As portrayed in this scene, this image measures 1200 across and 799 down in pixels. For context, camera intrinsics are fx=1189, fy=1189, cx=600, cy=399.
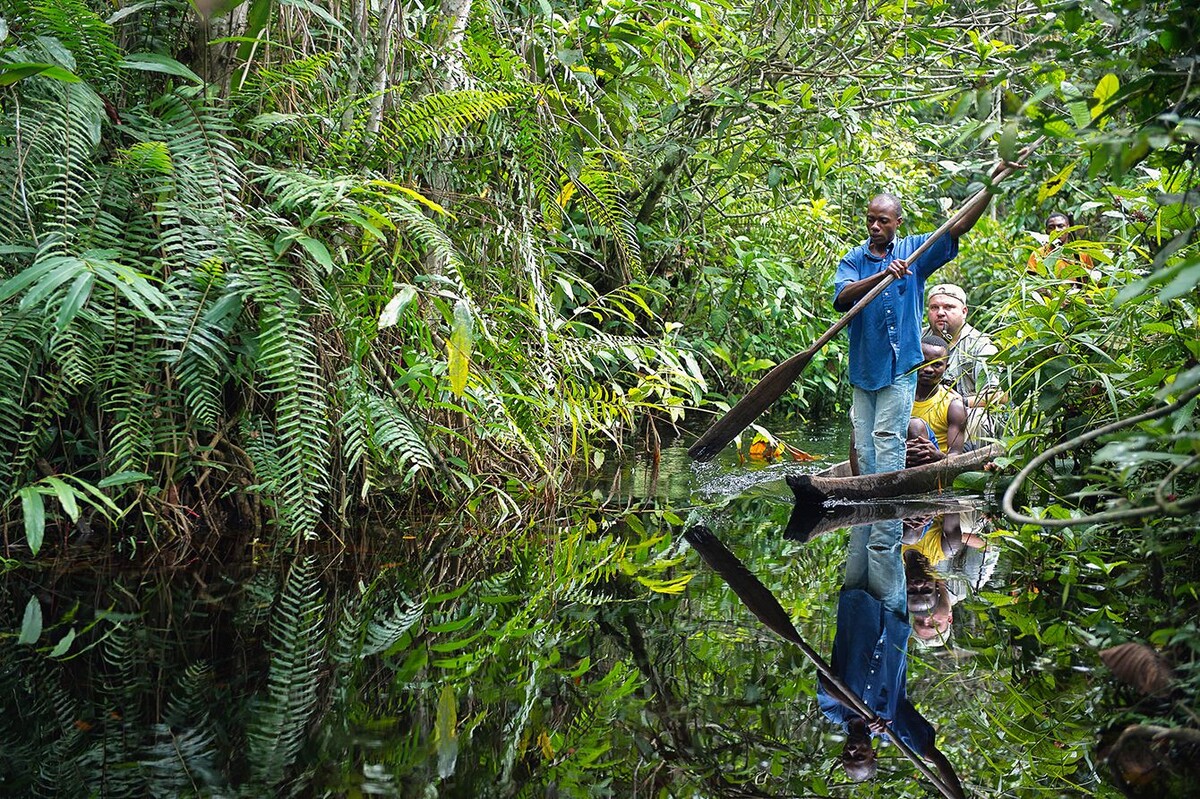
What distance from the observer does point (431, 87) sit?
436 cm

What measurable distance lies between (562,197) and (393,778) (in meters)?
3.14

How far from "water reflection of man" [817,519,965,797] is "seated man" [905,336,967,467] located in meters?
2.40

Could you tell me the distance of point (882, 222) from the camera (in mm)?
5465

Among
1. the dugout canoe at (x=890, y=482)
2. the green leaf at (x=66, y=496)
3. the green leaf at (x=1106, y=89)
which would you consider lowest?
the dugout canoe at (x=890, y=482)

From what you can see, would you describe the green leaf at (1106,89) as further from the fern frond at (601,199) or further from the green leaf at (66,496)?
the green leaf at (66,496)

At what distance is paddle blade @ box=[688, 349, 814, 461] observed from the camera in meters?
5.36

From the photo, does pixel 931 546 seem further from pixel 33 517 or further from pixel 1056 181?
pixel 33 517

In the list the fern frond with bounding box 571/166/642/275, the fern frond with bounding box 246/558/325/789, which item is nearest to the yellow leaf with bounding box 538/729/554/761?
the fern frond with bounding box 246/558/325/789

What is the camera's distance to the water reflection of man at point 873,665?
2105 mm

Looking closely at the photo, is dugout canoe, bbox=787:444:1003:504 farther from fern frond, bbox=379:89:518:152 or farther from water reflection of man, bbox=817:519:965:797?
fern frond, bbox=379:89:518:152

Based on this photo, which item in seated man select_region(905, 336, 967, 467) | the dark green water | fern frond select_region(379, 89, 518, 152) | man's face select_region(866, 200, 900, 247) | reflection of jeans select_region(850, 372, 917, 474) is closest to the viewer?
the dark green water

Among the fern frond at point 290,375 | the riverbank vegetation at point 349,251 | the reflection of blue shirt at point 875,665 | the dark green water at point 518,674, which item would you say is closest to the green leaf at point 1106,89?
the riverbank vegetation at point 349,251

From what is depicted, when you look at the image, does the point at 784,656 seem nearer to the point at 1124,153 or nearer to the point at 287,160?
the point at 1124,153

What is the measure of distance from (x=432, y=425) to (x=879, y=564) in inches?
61.8
